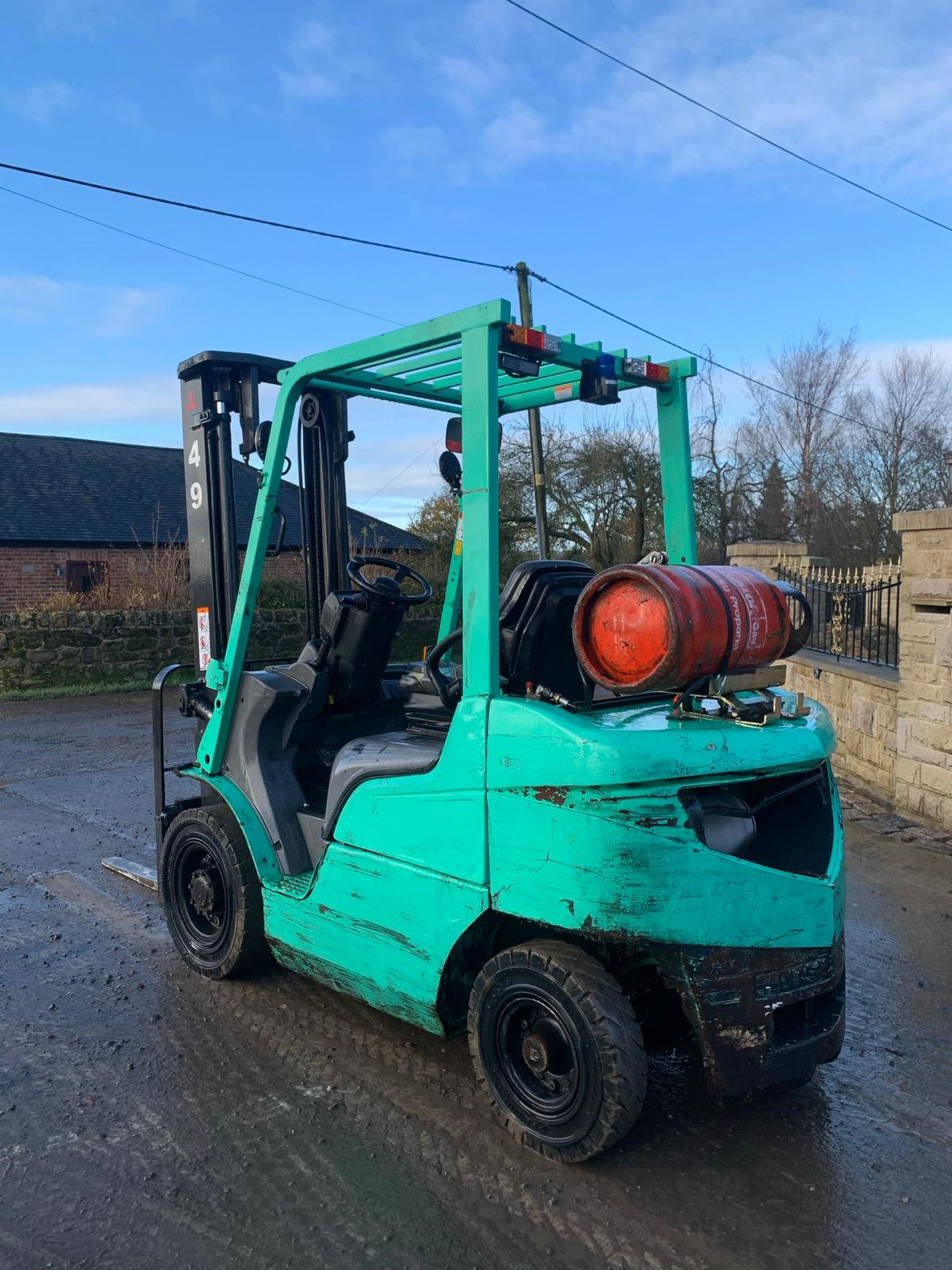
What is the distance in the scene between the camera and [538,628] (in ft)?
11.7

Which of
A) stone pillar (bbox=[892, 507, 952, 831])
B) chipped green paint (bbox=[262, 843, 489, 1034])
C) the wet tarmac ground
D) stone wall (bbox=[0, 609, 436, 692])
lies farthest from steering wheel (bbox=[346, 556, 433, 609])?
stone wall (bbox=[0, 609, 436, 692])

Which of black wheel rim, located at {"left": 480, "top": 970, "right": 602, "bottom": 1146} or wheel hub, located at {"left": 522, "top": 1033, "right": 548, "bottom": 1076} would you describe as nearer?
black wheel rim, located at {"left": 480, "top": 970, "right": 602, "bottom": 1146}

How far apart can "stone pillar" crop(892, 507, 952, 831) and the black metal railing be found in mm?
618

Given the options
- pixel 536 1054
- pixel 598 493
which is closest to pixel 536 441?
pixel 598 493

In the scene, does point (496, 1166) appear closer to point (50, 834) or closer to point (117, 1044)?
point (117, 1044)

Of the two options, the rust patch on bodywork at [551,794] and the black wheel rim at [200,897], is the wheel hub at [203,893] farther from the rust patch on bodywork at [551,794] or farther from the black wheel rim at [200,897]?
the rust patch on bodywork at [551,794]

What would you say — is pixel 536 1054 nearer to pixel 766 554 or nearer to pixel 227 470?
pixel 227 470

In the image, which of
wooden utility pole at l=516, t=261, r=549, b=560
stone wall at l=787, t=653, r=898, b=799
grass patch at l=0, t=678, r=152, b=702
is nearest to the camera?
stone wall at l=787, t=653, r=898, b=799

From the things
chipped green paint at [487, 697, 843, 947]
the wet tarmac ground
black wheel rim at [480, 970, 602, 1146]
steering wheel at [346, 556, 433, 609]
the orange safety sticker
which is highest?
steering wheel at [346, 556, 433, 609]

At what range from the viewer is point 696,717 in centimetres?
327

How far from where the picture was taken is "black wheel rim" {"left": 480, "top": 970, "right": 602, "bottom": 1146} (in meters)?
3.01

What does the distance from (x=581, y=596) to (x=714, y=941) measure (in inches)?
45.1

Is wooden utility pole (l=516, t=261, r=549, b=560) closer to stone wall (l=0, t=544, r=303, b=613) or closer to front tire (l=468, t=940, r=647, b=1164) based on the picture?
stone wall (l=0, t=544, r=303, b=613)

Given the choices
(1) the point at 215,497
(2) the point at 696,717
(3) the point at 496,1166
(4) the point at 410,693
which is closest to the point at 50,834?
(1) the point at 215,497
